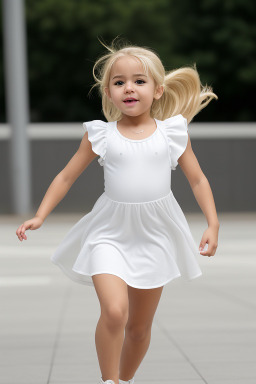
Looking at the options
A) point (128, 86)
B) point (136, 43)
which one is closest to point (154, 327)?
point (128, 86)

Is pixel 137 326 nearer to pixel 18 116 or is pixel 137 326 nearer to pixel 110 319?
pixel 110 319

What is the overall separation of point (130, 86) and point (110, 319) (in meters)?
1.09

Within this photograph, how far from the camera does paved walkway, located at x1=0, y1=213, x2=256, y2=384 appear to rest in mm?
5410

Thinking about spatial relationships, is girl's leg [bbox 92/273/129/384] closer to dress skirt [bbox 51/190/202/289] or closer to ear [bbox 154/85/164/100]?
dress skirt [bbox 51/190/202/289]

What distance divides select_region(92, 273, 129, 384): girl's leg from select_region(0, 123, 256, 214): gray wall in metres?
14.1

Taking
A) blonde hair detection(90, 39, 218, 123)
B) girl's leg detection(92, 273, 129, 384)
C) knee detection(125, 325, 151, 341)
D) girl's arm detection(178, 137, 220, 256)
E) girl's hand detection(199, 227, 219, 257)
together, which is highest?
blonde hair detection(90, 39, 218, 123)

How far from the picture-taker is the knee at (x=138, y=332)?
4590 millimetres

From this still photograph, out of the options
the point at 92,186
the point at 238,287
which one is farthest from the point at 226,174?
the point at 238,287

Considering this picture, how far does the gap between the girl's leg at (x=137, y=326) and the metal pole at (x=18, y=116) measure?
1300 centimetres

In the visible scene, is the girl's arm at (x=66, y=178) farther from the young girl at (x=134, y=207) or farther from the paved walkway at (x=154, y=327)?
the paved walkway at (x=154, y=327)

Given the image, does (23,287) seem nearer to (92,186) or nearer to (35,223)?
(35,223)

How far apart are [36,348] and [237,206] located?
42.2 feet

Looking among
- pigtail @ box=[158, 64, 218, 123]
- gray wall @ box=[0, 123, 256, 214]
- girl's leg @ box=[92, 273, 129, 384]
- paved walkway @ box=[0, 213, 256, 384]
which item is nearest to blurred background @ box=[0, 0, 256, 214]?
gray wall @ box=[0, 123, 256, 214]

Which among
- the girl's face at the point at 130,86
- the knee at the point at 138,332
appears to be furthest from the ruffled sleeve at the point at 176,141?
the knee at the point at 138,332
